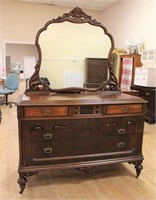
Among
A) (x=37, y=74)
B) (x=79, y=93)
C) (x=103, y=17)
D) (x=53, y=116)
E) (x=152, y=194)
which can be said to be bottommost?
(x=152, y=194)

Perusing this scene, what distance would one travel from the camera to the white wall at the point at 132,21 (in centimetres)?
496

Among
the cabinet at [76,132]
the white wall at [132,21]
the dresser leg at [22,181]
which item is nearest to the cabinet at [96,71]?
the cabinet at [76,132]

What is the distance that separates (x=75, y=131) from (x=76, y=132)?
0.02 meters

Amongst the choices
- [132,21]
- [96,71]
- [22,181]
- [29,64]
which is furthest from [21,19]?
[22,181]

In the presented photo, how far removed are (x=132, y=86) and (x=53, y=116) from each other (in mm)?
3448

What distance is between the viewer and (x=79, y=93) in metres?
2.57

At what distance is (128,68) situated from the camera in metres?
5.46

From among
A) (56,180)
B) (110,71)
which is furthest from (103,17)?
(56,180)

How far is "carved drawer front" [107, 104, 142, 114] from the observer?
2199mm

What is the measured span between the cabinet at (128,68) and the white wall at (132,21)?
0.40 meters

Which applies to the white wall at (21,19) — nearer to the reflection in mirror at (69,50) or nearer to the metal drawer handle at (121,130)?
the reflection in mirror at (69,50)

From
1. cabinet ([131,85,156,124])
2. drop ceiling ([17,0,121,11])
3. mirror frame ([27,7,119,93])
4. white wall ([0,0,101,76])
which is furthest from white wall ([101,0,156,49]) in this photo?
mirror frame ([27,7,119,93])

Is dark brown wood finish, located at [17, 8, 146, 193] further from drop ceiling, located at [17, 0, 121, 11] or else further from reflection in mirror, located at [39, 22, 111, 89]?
drop ceiling, located at [17, 0, 121, 11]

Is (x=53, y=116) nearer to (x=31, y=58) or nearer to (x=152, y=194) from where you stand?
(x=152, y=194)
